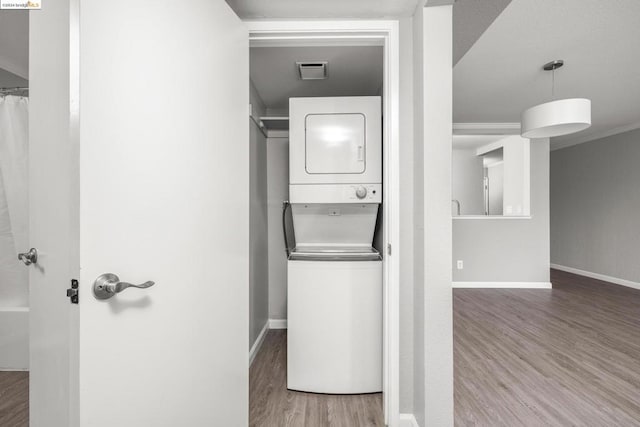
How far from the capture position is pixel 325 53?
83.0 inches

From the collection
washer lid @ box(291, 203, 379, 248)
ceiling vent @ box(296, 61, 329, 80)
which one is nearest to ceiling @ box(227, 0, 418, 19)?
ceiling vent @ box(296, 61, 329, 80)

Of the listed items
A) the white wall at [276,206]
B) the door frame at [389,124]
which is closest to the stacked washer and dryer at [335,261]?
the door frame at [389,124]

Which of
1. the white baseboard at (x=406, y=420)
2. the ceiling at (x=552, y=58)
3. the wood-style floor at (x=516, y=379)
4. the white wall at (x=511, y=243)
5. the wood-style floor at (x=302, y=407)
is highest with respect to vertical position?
the ceiling at (x=552, y=58)

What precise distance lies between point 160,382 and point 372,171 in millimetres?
1613

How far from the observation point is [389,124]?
1584 millimetres

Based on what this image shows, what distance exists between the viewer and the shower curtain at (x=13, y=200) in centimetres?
133

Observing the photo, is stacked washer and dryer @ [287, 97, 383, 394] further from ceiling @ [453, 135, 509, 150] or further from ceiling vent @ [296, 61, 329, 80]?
ceiling @ [453, 135, 509, 150]

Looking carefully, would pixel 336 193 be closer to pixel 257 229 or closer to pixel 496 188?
pixel 257 229

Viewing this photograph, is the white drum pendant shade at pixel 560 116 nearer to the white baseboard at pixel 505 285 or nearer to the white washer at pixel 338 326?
the white washer at pixel 338 326

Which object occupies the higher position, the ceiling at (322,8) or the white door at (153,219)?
the ceiling at (322,8)

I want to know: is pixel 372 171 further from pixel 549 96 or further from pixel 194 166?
pixel 549 96

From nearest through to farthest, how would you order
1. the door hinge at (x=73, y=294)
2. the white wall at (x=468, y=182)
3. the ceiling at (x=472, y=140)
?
the door hinge at (x=73, y=294)
the ceiling at (x=472, y=140)
the white wall at (x=468, y=182)

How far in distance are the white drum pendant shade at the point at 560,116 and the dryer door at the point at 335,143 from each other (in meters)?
1.51

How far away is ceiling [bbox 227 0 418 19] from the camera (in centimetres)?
147
